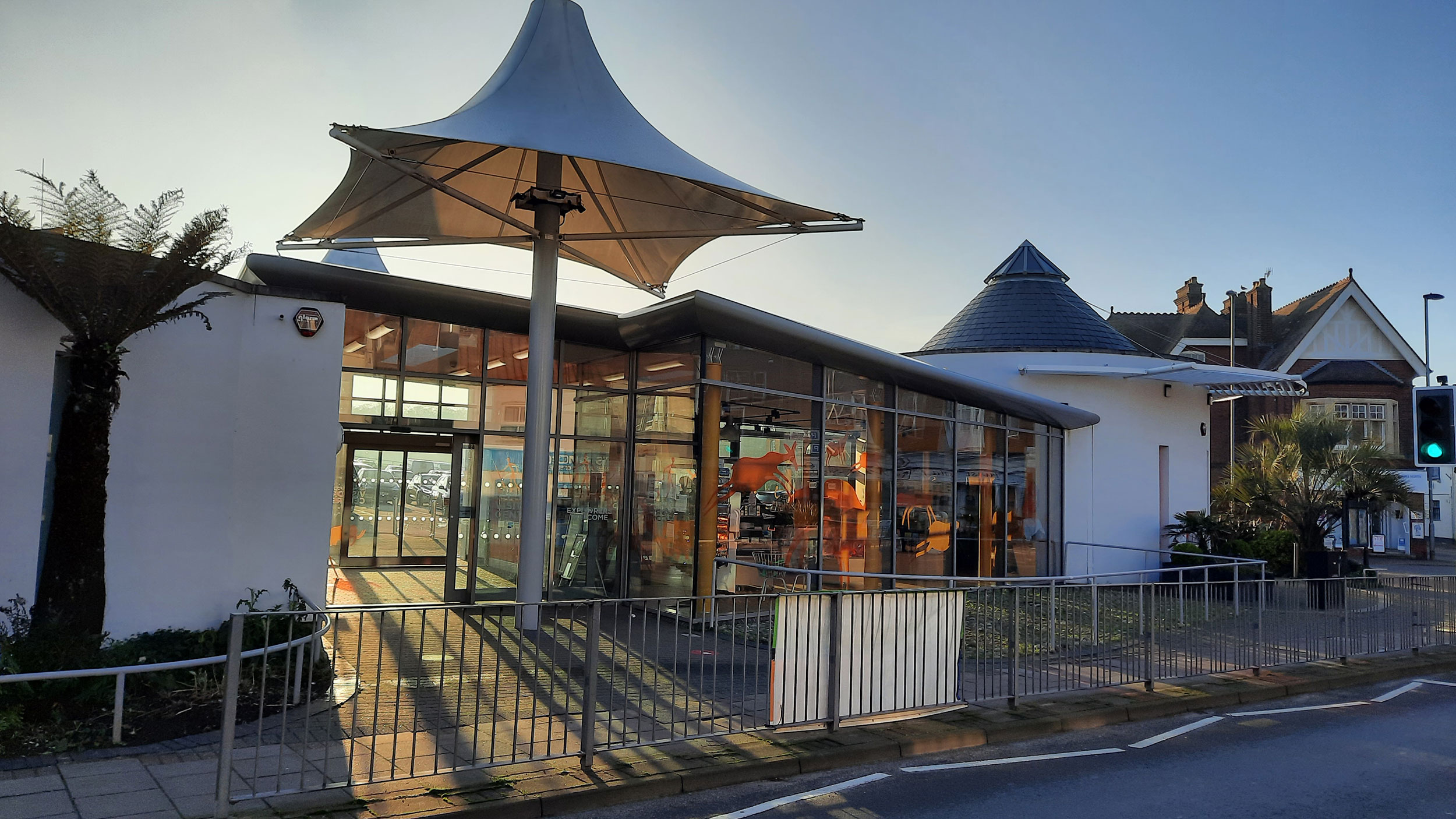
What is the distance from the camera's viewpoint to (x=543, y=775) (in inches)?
244

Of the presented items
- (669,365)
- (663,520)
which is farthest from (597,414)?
(663,520)

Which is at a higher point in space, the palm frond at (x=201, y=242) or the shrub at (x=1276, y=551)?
the palm frond at (x=201, y=242)

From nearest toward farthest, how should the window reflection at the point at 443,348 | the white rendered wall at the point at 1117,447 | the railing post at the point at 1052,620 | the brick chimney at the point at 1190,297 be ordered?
the railing post at the point at 1052,620 < the window reflection at the point at 443,348 < the white rendered wall at the point at 1117,447 < the brick chimney at the point at 1190,297

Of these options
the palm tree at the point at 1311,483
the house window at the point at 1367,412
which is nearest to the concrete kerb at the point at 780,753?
the palm tree at the point at 1311,483

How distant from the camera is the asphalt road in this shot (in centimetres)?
605

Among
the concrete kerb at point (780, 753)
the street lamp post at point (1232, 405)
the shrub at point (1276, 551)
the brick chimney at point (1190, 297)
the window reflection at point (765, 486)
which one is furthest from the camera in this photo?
the brick chimney at point (1190, 297)

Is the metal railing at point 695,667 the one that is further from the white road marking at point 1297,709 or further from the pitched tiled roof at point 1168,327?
the pitched tiled roof at point 1168,327

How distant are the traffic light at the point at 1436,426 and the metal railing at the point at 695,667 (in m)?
2.65

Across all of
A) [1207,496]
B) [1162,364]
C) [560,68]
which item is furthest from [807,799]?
[1207,496]

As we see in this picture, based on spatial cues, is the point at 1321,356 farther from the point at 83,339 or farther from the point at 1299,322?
the point at 83,339

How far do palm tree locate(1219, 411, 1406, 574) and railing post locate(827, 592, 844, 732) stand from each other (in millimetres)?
14967

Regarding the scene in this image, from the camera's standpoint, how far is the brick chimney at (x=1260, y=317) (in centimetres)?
4303

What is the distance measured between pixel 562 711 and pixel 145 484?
487 cm

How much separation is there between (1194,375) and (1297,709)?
12868mm
